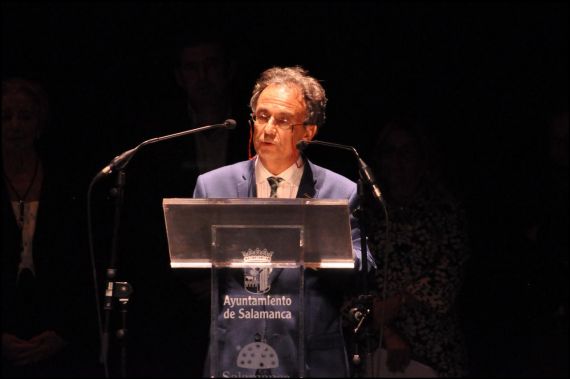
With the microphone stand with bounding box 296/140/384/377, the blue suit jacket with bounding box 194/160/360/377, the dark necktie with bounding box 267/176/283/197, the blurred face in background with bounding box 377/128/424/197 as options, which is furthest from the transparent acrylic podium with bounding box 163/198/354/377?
the blurred face in background with bounding box 377/128/424/197

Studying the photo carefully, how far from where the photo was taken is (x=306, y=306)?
3.33 metres

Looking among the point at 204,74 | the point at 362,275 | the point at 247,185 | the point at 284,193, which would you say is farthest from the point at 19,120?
the point at 362,275

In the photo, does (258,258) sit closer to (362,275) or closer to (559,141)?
(362,275)

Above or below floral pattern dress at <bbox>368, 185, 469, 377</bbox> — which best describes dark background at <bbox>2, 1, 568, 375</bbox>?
above

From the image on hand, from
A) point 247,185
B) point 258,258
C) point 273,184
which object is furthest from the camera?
point 247,185

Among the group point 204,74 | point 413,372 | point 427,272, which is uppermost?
point 204,74

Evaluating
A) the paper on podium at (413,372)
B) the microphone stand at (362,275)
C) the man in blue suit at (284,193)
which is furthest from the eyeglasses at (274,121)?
the paper on podium at (413,372)

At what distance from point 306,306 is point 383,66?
2048mm

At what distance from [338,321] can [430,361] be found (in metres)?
1.30

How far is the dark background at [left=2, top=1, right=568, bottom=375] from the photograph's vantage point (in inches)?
189

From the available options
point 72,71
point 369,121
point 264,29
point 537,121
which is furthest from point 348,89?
point 72,71

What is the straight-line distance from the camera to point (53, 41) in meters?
4.89

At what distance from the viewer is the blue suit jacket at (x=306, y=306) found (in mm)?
3078

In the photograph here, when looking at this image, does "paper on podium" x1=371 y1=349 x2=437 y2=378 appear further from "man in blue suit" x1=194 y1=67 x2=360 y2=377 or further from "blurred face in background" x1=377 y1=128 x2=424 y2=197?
"man in blue suit" x1=194 y1=67 x2=360 y2=377
